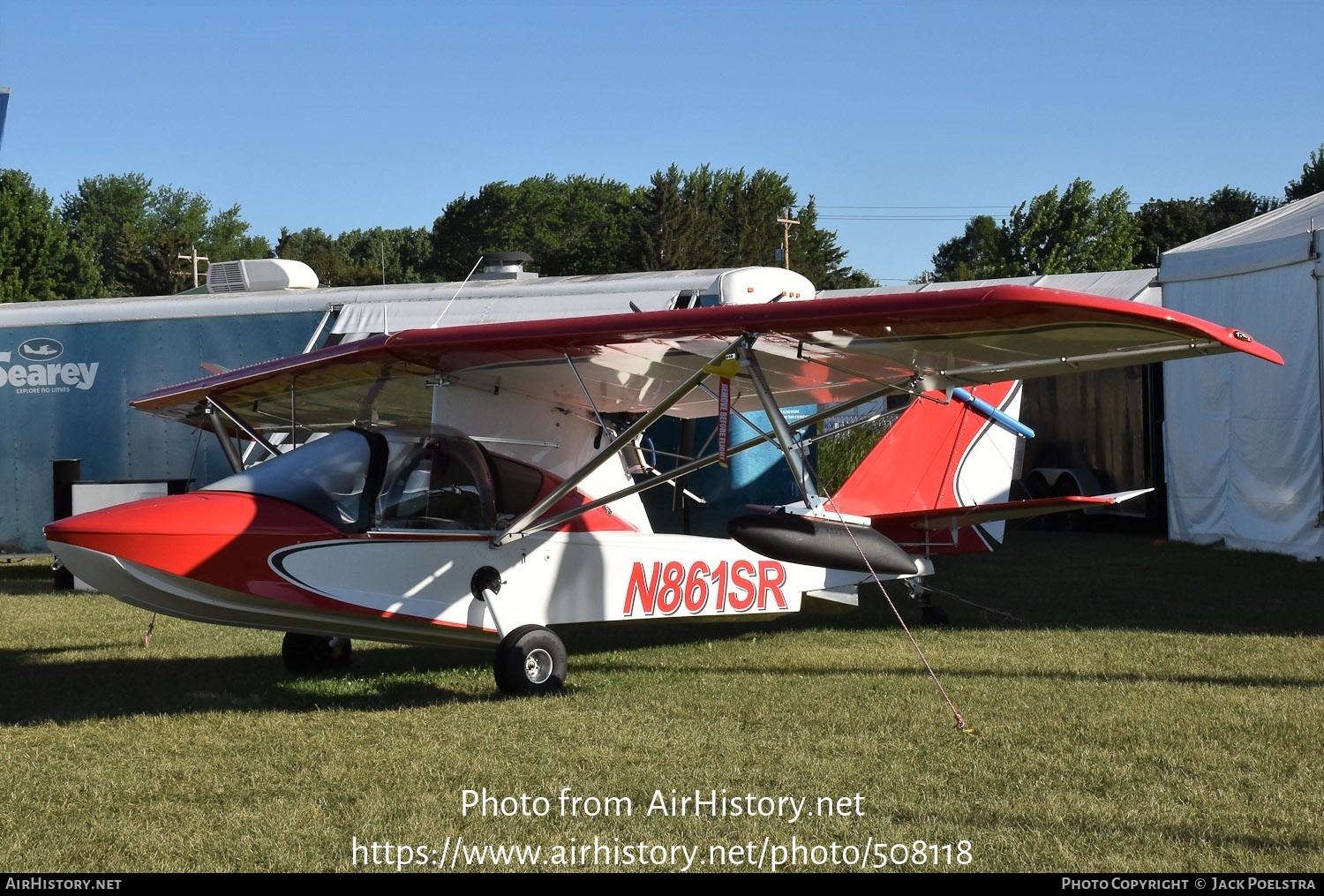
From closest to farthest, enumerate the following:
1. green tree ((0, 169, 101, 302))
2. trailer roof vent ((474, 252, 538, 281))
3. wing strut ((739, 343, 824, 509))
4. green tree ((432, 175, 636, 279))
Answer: wing strut ((739, 343, 824, 509))
trailer roof vent ((474, 252, 538, 281))
green tree ((0, 169, 101, 302))
green tree ((432, 175, 636, 279))

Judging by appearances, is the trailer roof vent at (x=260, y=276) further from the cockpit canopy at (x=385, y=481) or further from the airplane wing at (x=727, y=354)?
the cockpit canopy at (x=385, y=481)

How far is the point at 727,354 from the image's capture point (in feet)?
21.5

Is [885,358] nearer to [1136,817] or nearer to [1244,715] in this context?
[1244,715]

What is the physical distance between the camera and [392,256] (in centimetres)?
8406

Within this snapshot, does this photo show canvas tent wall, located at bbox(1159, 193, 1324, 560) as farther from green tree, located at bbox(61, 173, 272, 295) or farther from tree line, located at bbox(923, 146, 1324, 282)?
green tree, located at bbox(61, 173, 272, 295)

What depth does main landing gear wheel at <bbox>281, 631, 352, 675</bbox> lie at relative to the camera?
848 centimetres

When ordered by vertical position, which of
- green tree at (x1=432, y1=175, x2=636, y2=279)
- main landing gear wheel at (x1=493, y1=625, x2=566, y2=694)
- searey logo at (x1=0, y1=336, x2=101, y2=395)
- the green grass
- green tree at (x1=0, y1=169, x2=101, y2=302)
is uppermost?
green tree at (x1=432, y1=175, x2=636, y2=279)

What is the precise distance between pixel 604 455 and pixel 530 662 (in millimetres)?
1376

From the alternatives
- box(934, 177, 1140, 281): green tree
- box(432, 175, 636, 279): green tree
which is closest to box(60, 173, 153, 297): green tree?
box(432, 175, 636, 279): green tree

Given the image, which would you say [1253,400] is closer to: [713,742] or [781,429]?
[781,429]

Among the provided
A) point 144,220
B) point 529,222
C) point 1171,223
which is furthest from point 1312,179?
point 144,220

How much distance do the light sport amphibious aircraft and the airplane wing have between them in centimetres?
2

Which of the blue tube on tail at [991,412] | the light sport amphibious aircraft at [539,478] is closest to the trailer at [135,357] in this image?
the light sport amphibious aircraft at [539,478]

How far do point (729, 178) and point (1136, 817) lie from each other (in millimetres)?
69407
